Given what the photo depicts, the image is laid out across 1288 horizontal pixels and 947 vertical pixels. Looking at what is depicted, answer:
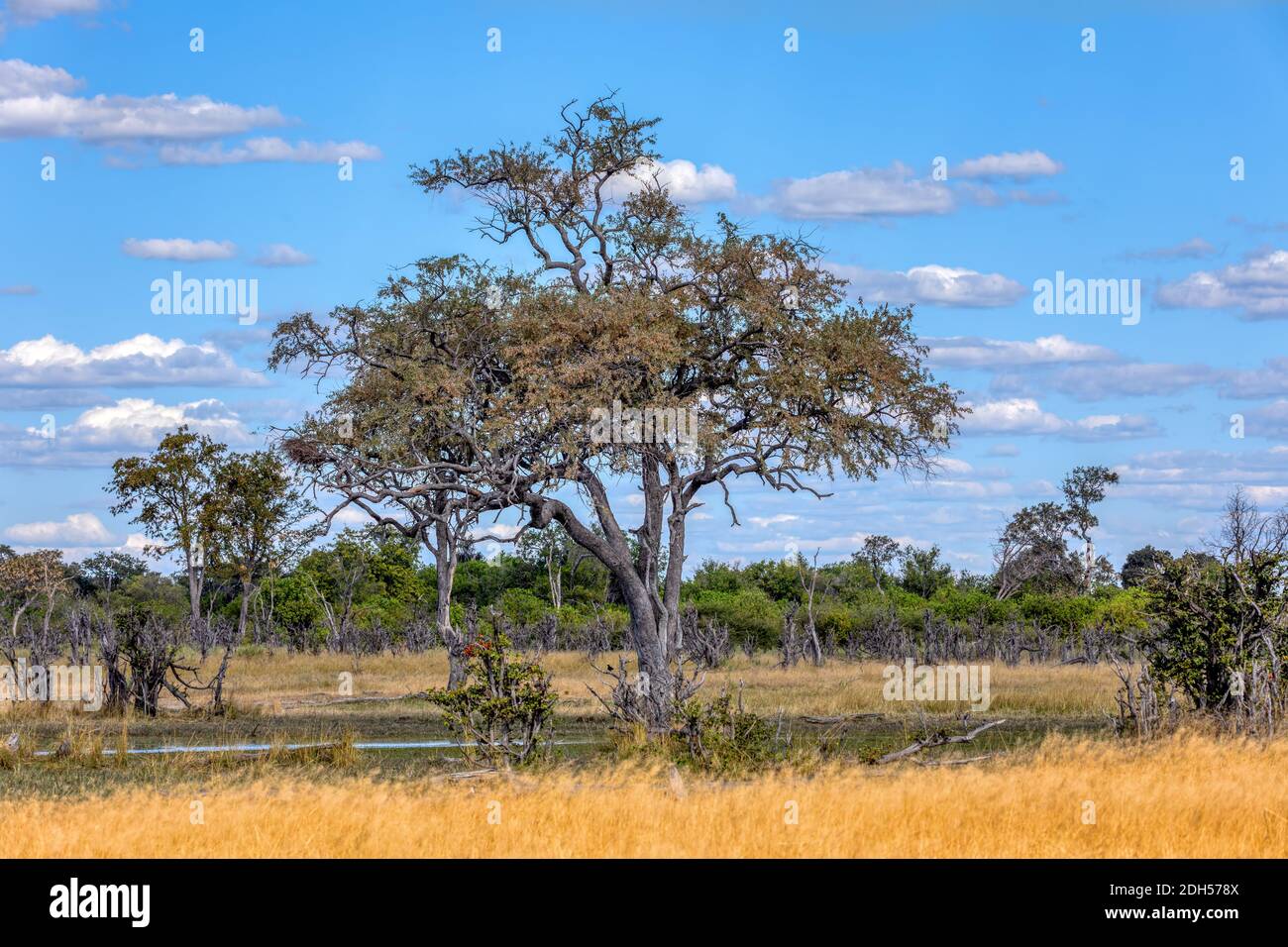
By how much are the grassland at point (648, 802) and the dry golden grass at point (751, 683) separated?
5.61 meters

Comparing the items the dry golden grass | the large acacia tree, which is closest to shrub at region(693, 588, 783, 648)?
the dry golden grass

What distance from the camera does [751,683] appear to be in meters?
36.4

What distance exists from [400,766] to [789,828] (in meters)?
8.71

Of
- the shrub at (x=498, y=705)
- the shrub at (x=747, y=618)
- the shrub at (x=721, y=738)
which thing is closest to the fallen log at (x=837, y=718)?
the shrub at (x=721, y=738)

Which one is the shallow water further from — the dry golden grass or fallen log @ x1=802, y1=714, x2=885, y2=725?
Answer: fallen log @ x1=802, y1=714, x2=885, y2=725

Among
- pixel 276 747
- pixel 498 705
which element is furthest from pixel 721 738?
pixel 276 747

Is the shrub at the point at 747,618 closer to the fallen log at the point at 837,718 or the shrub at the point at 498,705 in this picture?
the fallen log at the point at 837,718

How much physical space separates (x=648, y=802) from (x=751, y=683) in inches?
842

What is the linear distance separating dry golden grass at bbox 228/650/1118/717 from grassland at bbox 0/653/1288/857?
5606 millimetres

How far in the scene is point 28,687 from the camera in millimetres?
29750

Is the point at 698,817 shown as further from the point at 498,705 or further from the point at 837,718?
the point at 837,718

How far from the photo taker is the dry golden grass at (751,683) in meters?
30.7

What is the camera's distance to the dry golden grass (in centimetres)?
3070
